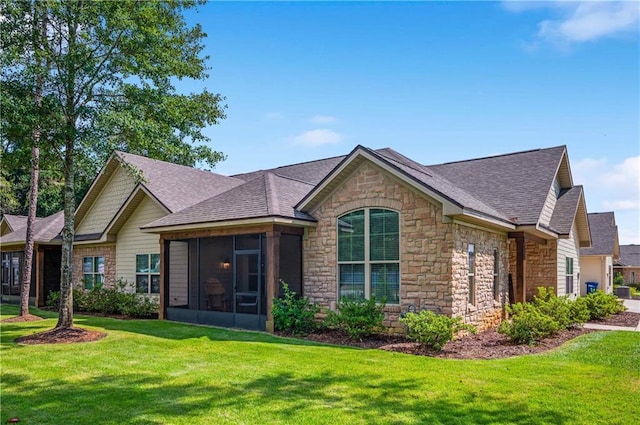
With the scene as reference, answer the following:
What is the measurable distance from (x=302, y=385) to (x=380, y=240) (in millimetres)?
5346

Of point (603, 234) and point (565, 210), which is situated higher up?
point (565, 210)

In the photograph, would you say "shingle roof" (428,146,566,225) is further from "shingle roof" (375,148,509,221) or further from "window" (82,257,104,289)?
"window" (82,257,104,289)

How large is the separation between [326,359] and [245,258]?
30.6 feet

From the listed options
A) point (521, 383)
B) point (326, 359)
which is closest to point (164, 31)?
point (326, 359)

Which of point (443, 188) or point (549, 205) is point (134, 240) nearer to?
point (443, 188)

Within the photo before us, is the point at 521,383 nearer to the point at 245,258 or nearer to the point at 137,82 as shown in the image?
the point at 137,82

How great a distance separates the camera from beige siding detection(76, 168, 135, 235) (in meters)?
19.0

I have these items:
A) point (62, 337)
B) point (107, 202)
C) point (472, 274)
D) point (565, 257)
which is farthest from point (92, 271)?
point (565, 257)

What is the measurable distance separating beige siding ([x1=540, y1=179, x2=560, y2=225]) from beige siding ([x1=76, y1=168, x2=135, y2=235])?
586 inches

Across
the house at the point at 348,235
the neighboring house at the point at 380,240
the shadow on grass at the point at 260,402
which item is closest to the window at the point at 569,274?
the house at the point at 348,235

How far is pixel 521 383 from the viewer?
703 centimetres

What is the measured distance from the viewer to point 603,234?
30469mm

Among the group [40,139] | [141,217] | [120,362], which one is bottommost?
[120,362]

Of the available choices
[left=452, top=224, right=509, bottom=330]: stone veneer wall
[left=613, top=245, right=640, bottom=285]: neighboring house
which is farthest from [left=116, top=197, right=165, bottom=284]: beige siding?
[left=613, top=245, right=640, bottom=285]: neighboring house
